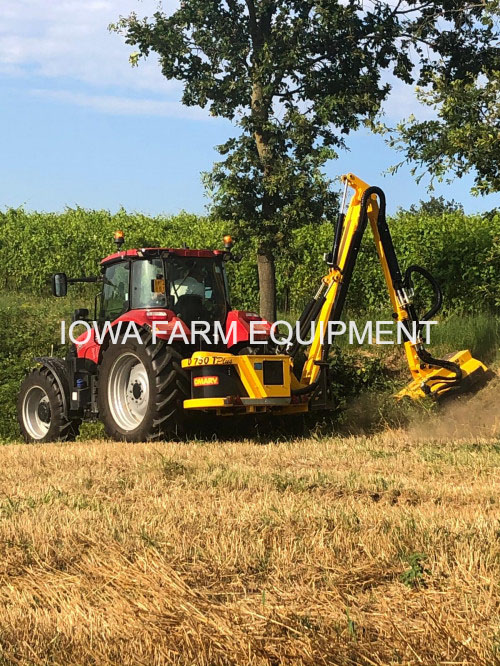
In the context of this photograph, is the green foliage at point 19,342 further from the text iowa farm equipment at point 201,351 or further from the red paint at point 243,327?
the red paint at point 243,327

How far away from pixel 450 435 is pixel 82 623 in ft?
23.0

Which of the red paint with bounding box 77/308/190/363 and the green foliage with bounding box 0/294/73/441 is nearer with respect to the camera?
the red paint with bounding box 77/308/190/363

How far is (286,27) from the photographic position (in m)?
13.4

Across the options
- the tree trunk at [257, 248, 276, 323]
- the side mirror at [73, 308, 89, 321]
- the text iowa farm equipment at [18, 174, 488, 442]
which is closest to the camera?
the text iowa farm equipment at [18, 174, 488, 442]

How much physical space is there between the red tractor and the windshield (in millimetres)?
12

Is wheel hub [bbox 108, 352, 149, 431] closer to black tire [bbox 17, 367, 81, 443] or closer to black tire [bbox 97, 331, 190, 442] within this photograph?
black tire [bbox 97, 331, 190, 442]

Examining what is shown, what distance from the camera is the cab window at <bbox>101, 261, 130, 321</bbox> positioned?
33.9ft

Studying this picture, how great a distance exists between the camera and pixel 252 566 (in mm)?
3963

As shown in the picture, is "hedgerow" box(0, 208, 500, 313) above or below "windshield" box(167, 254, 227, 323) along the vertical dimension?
above

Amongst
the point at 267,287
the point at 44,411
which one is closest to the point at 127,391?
the point at 44,411

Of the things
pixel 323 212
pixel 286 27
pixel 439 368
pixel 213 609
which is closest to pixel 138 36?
pixel 286 27

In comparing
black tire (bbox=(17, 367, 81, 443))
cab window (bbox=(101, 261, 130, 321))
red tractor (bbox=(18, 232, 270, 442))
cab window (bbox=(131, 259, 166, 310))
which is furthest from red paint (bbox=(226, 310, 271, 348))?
black tire (bbox=(17, 367, 81, 443))

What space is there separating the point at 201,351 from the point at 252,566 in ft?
18.9

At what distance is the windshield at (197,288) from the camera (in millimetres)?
9984
